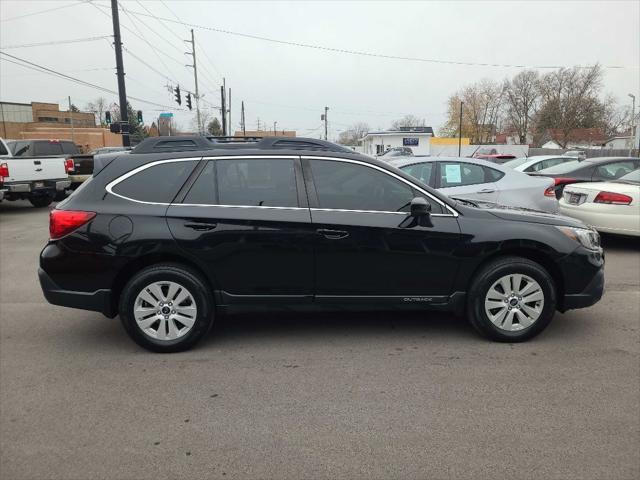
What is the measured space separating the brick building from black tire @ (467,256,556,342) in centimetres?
5456

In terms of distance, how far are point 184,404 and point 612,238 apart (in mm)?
8673

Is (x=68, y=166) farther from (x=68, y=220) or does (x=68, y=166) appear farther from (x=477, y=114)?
(x=477, y=114)

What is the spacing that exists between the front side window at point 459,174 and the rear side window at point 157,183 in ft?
15.6

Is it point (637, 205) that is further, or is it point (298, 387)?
point (637, 205)

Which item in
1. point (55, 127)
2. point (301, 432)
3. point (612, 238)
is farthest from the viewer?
point (55, 127)

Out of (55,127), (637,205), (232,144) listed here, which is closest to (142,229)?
(232,144)

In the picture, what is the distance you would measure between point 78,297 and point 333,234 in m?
2.17

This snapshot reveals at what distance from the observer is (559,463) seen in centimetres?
270

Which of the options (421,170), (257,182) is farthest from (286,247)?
(421,170)

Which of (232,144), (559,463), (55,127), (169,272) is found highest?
(55,127)

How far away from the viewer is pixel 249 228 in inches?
161

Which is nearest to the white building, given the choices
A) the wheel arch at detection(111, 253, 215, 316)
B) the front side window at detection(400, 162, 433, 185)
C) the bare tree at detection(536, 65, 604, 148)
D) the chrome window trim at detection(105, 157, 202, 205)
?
the bare tree at detection(536, 65, 604, 148)

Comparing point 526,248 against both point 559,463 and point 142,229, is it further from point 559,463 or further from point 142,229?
point 142,229

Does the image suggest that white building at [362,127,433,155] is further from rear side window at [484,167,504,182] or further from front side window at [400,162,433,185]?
front side window at [400,162,433,185]
